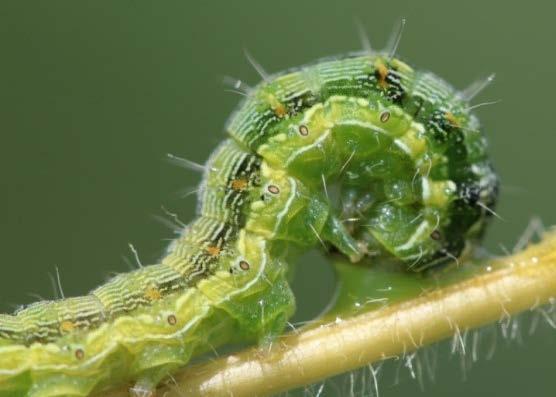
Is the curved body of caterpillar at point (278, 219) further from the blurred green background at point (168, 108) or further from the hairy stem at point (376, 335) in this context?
the blurred green background at point (168, 108)

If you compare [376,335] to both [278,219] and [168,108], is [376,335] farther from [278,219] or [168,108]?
[168,108]

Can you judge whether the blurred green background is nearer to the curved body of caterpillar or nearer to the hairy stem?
the curved body of caterpillar

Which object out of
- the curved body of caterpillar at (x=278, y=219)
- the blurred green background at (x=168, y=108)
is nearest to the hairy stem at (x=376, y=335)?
the curved body of caterpillar at (x=278, y=219)

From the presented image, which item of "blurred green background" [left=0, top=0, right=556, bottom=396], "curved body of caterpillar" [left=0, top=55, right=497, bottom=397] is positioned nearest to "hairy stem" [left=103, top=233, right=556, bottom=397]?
"curved body of caterpillar" [left=0, top=55, right=497, bottom=397]

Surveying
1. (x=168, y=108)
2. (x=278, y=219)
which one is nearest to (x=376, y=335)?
(x=278, y=219)

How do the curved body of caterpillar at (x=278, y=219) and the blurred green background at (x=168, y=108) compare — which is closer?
the curved body of caterpillar at (x=278, y=219)

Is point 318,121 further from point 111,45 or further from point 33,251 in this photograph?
point 111,45
